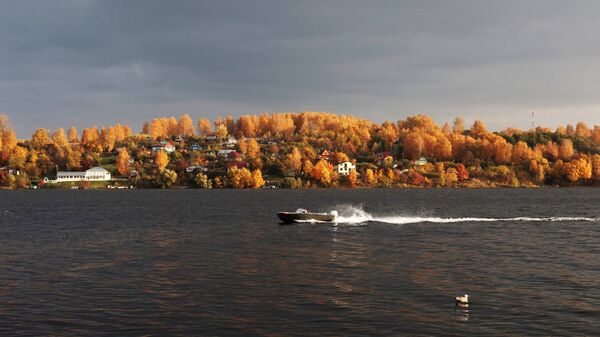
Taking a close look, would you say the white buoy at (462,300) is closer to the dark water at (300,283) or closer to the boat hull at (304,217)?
the dark water at (300,283)

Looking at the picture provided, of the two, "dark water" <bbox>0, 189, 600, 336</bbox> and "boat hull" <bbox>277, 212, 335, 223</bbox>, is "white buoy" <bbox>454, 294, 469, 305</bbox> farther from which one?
"boat hull" <bbox>277, 212, 335, 223</bbox>

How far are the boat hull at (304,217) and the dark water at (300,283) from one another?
507 inches

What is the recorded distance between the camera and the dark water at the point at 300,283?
3381cm

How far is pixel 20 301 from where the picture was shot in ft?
130

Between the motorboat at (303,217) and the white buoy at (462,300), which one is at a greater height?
the motorboat at (303,217)

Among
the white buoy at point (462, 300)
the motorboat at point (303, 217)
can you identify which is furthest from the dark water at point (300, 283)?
the motorboat at point (303, 217)

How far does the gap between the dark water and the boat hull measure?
12.9 meters

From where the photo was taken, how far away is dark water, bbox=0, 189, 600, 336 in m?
33.8

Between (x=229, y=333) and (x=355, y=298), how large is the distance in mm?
11589

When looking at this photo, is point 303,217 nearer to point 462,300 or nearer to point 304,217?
point 304,217

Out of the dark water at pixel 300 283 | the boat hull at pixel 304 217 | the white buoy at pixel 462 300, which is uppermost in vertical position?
the boat hull at pixel 304 217

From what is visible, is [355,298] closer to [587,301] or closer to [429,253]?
[587,301]

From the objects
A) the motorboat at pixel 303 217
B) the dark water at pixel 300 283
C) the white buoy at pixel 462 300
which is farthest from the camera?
the motorboat at pixel 303 217

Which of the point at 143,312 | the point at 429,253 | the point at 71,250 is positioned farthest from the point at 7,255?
the point at 429,253
